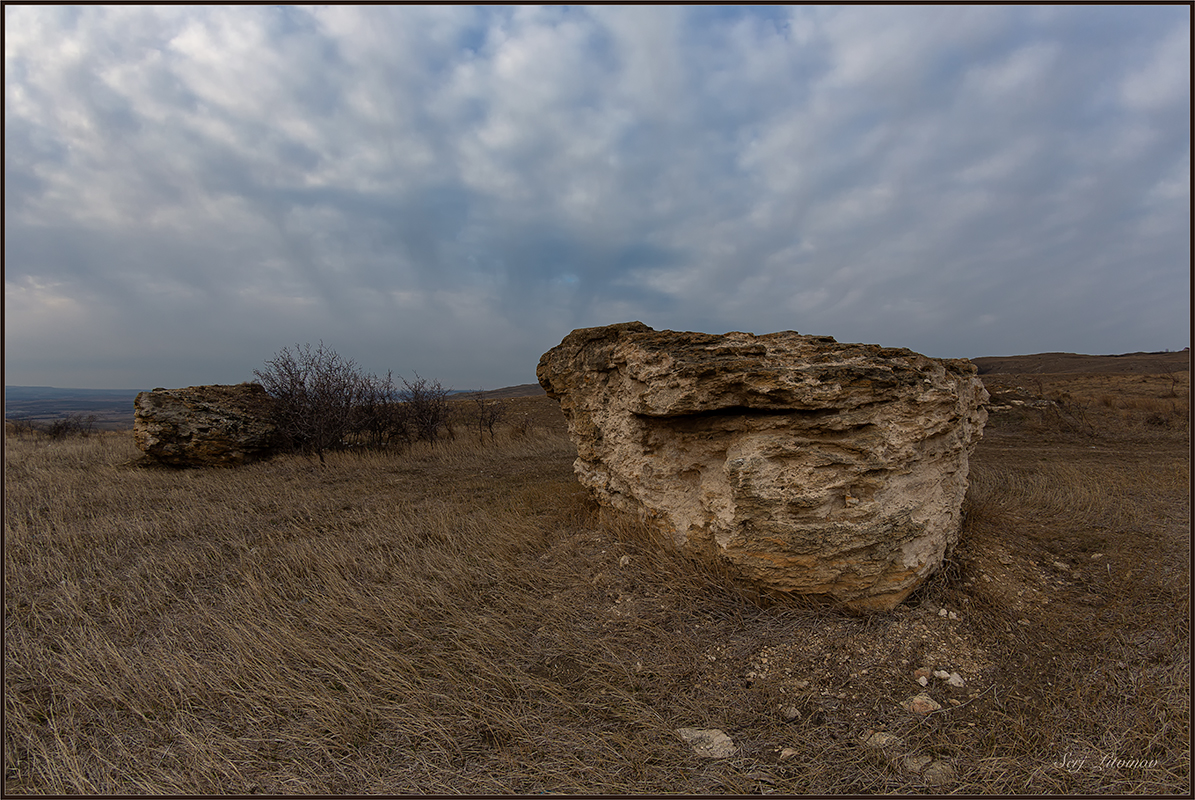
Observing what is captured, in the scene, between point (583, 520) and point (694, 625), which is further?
point (583, 520)

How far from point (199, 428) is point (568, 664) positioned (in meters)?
12.2

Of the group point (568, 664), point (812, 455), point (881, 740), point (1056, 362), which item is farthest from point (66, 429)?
point (1056, 362)

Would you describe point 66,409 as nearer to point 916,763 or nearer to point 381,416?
point 381,416

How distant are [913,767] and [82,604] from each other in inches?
253

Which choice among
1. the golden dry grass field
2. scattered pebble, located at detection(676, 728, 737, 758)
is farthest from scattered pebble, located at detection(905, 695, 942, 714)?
scattered pebble, located at detection(676, 728, 737, 758)

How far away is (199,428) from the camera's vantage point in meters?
11.2

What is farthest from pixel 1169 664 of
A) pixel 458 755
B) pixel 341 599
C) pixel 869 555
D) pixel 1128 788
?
pixel 341 599

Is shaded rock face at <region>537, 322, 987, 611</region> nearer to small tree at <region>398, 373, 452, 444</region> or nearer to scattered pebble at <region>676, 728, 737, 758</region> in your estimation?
scattered pebble at <region>676, 728, 737, 758</region>

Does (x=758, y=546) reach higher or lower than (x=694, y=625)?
higher

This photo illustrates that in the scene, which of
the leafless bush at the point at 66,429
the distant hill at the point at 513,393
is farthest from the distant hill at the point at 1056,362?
the leafless bush at the point at 66,429

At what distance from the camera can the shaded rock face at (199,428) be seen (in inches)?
434

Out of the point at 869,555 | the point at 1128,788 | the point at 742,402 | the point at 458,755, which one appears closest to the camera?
the point at 1128,788

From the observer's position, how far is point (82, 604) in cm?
429

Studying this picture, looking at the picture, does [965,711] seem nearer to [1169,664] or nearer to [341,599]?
[1169,664]
